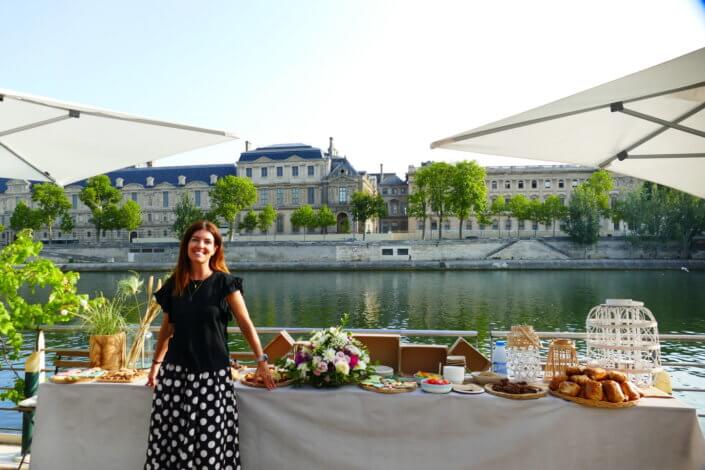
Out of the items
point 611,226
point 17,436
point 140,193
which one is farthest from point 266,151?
point 17,436

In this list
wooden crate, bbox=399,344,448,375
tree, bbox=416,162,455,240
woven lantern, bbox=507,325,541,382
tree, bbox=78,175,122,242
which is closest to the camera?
woven lantern, bbox=507,325,541,382

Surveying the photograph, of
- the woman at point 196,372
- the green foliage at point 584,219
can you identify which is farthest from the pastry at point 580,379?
the green foliage at point 584,219

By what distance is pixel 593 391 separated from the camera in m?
2.51

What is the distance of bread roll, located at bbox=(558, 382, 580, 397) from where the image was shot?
102 inches

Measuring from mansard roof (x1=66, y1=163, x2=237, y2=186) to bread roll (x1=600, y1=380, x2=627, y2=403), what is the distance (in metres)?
57.3

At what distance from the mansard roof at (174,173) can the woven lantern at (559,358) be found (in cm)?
5684

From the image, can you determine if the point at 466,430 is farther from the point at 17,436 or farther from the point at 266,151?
the point at 266,151

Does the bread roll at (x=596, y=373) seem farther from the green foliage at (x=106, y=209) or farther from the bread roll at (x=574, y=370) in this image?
the green foliage at (x=106, y=209)

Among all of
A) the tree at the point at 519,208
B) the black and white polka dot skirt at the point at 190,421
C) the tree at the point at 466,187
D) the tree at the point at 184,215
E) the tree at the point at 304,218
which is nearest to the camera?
the black and white polka dot skirt at the point at 190,421

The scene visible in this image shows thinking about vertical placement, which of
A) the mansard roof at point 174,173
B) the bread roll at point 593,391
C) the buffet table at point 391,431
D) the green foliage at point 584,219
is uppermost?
the mansard roof at point 174,173

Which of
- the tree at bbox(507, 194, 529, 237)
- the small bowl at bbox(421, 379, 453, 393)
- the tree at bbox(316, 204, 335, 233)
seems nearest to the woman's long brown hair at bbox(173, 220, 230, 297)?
the small bowl at bbox(421, 379, 453, 393)

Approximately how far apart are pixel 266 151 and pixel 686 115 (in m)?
56.1

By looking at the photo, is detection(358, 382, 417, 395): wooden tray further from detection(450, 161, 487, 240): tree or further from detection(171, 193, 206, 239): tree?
detection(171, 193, 206, 239): tree

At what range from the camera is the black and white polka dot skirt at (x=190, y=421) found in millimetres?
2418
